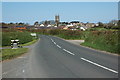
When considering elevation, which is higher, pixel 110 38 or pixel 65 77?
pixel 110 38

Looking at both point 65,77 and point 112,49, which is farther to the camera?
point 112,49

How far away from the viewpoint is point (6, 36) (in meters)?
34.9

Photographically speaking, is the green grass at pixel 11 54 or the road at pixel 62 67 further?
the green grass at pixel 11 54

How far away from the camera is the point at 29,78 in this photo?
8438 mm

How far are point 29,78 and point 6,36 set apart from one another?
27.8 m

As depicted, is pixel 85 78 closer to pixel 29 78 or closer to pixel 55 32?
pixel 29 78

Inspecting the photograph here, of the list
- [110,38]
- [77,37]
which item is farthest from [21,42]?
[77,37]

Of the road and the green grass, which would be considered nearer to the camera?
the road

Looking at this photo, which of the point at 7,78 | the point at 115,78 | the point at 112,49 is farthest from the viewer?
the point at 112,49

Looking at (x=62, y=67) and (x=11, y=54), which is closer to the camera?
(x=62, y=67)

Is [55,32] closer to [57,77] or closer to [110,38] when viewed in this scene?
[110,38]

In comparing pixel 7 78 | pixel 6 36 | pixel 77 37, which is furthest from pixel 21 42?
pixel 7 78

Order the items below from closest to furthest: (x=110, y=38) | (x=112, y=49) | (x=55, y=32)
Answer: (x=112, y=49)
(x=110, y=38)
(x=55, y=32)

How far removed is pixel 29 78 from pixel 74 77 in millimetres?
1944
